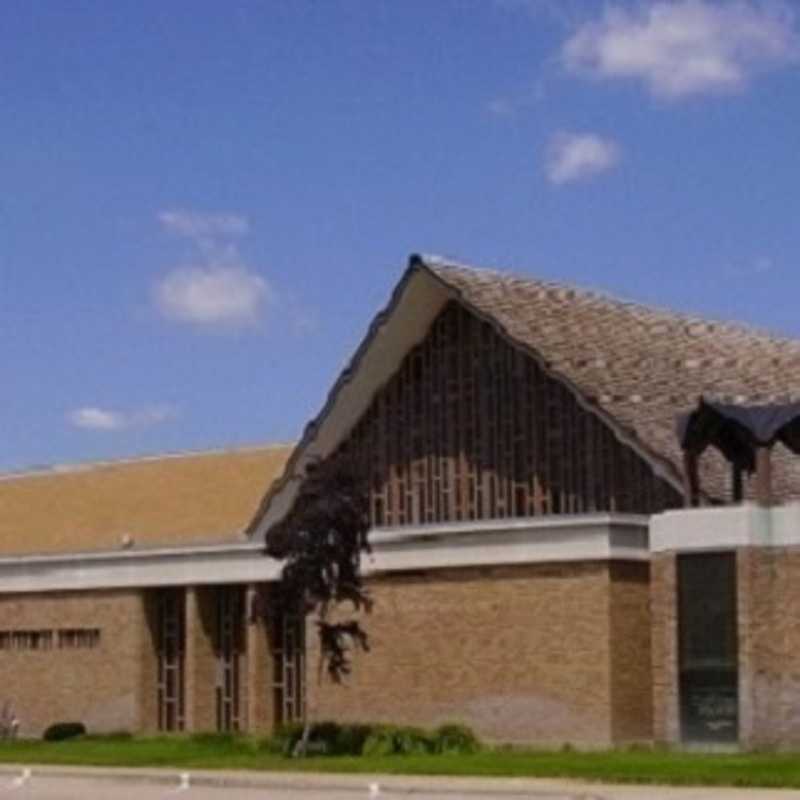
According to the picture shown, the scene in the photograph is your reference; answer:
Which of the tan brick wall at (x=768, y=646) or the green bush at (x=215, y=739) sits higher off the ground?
the tan brick wall at (x=768, y=646)

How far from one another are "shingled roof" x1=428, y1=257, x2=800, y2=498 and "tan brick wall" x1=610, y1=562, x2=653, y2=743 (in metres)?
2.27

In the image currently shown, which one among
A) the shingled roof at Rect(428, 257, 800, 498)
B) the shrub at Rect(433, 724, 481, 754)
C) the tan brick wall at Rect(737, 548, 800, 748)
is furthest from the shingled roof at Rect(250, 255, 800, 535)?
the shrub at Rect(433, 724, 481, 754)

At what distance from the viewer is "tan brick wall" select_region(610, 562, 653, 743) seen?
4153 cm

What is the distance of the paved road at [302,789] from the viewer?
2908cm

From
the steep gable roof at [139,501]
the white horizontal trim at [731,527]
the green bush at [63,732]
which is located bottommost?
the green bush at [63,732]

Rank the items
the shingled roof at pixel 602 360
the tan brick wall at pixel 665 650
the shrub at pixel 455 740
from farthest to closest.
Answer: the shingled roof at pixel 602 360 < the shrub at pixel 455 740 < the tan brick wall at pixel 665 650

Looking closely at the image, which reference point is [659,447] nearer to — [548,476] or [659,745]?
[548,476]

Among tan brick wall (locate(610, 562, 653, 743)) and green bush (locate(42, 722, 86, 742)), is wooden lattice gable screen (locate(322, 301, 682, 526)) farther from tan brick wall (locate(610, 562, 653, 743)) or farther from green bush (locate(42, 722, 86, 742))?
green bush (locate(42, 722, 86, 742))

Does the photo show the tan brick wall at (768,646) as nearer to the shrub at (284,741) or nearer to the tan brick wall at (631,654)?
the tan brick wall at (631,654)

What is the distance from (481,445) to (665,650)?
8014 mm

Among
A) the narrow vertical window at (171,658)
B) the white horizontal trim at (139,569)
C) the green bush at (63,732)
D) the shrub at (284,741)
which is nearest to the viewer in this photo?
the shrub at (284,741)

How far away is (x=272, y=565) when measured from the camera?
48094 millimetres

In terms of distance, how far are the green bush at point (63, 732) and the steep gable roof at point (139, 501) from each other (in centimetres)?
568

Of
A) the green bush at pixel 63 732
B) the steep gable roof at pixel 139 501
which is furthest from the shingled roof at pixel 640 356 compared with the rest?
the green bush at pixel 63 732
